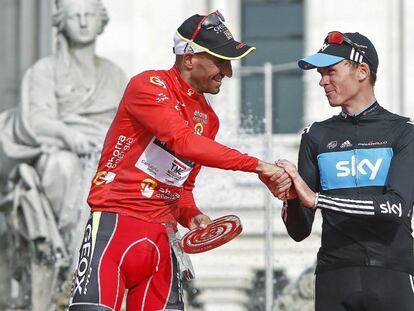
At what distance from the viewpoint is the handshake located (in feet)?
14.7

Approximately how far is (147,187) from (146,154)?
11 centimetres

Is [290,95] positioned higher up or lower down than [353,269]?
higher up

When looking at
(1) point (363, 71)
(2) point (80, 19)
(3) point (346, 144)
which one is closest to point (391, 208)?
(3) point (346, 144)

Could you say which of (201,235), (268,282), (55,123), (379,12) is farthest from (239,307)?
(201,235)

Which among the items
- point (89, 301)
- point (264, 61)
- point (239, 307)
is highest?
point (264, 61)

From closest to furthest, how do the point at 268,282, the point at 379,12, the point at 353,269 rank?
the point at 353,269, the point at 268,282, the point at 379,12

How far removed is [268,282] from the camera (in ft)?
33.9

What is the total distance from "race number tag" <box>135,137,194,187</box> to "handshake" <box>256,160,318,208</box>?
12.2 inches

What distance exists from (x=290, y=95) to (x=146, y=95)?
7606 mm

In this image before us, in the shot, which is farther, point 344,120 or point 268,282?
point 268,282

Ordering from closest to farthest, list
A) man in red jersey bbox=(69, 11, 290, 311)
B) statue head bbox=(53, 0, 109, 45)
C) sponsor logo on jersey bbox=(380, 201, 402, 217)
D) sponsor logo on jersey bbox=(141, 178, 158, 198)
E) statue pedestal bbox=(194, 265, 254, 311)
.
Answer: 1. sponsor logo on jersey bbox=(380, 201, 402, 217)
2. man in red jersey bbox=(69, 11, 290, 311)
3. sponsor logo on jersey bbox=(141, 178, 158, 198)
4. statue head bbox=(53, 0, 109, 45)
5. statue pedestal bbox=(194, 265, 254, 311)

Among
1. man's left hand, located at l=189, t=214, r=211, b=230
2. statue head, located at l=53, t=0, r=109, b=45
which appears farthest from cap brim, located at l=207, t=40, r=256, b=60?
statue head, located at l=53, t=0, r=109, b=45

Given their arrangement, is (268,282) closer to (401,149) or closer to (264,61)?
(264,61)

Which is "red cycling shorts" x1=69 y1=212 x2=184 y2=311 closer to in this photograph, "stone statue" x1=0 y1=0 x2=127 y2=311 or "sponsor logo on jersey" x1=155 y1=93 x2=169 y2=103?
"sponsor logo on jersey" x1=155 y1=93 x2=169 y2=103
